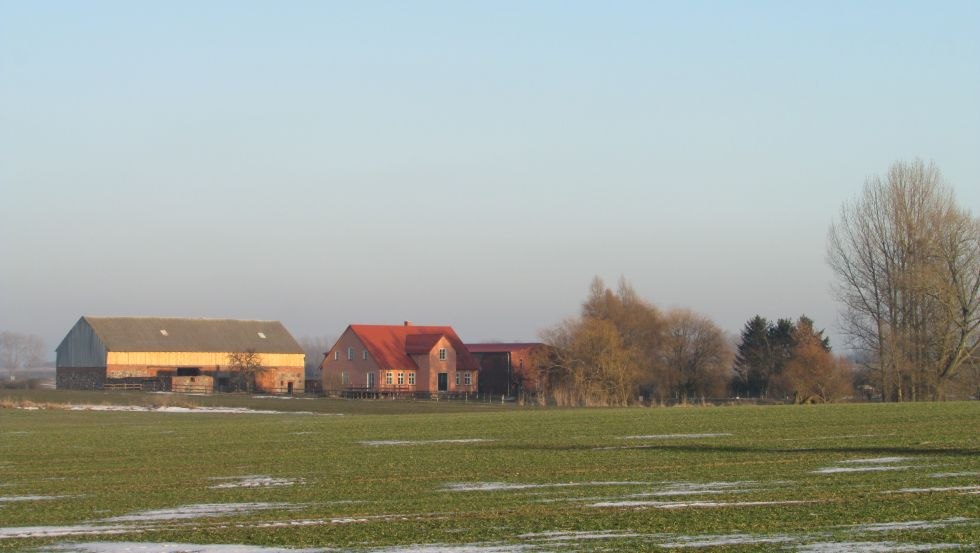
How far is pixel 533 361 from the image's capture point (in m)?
80.6

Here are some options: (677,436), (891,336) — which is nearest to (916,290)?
(891,336)

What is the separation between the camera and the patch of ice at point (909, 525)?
12.5 m

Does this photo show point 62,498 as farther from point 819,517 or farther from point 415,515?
point 819,517

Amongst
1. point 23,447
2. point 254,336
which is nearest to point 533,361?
point 254,336

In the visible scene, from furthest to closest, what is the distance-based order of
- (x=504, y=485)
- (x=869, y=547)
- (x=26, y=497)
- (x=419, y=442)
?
1. (x=419, y=442)
2. (x=26, y=497)
3. (x=504, y=485)
4. (x=869, y=547)

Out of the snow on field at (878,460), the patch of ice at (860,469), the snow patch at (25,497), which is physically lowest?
the snow patch at (25,497)

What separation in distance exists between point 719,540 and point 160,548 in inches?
226

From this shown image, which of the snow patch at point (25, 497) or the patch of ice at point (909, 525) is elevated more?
the patch of ice at point (909, 525)

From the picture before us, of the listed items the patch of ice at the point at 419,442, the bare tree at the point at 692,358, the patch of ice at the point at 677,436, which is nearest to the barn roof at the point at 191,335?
the bare tree at the point at 692,358

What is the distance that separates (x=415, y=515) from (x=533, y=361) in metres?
65.5

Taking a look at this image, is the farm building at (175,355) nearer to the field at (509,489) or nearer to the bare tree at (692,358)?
the bare tree at (692,358)

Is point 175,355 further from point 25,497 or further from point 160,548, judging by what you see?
point 160,548

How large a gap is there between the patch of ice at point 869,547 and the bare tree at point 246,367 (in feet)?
286

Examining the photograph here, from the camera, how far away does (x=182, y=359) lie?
103 m
